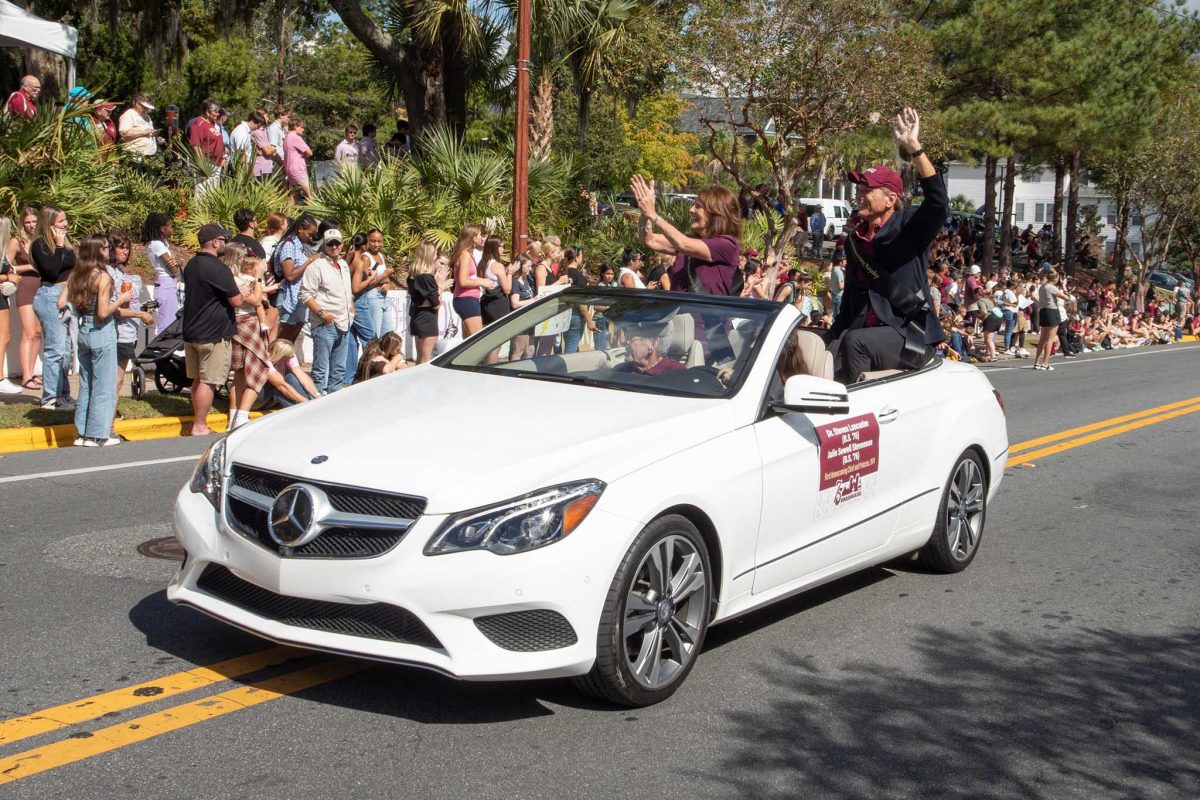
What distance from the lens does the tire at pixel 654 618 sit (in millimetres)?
4621

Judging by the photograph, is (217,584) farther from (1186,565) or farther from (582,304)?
(1186,565)

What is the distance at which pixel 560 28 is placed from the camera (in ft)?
75.9

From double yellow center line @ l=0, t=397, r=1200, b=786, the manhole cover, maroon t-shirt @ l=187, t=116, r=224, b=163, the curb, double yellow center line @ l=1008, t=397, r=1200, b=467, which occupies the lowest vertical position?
double yellow center line @ l=0, t=397, r=1200, b=786

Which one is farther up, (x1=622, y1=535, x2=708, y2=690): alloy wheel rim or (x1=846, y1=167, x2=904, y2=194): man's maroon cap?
(x1=846, y1=167, x2=904, y2=194): man's maroon cap

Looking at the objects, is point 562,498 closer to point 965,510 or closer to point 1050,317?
point 965,510

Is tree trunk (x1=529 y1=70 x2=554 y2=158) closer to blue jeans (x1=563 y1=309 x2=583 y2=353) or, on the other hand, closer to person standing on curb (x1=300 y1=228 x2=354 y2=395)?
person standing on curb (x1=300 y1=228 x2=354 y2=395)

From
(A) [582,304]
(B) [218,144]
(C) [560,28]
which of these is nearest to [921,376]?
(A) [582,304]

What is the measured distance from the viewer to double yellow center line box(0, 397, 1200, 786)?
13.8ft

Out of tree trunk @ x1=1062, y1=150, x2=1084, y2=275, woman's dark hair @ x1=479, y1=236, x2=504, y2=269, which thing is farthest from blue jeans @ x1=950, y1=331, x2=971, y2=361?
tree trunk @ x1=1062, y1=150, x2=1084, y2=275

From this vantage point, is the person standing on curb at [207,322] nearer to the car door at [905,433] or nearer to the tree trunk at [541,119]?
the car door at [905,433]

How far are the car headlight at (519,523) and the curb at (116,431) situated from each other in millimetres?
7197

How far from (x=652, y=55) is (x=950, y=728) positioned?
23609 millimetres

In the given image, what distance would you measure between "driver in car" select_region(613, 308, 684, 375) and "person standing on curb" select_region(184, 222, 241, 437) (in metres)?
5.90

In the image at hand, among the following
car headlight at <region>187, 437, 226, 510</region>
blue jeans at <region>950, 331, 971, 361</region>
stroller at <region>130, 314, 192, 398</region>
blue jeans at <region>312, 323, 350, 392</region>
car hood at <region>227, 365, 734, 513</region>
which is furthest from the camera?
blue jeans at <region>950, 331, 971, 361</region>
